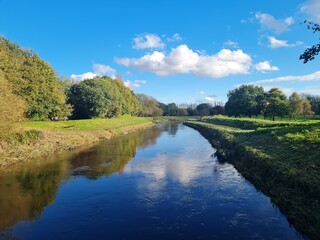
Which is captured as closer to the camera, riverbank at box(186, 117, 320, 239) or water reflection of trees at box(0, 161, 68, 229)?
riverbank at box(186, 117, 320, 239)

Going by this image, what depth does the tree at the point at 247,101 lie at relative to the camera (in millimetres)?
100125

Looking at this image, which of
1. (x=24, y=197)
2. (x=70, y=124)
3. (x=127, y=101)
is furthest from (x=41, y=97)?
(x=127, y=101)

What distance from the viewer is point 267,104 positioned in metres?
92.0

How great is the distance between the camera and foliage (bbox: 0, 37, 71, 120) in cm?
4269

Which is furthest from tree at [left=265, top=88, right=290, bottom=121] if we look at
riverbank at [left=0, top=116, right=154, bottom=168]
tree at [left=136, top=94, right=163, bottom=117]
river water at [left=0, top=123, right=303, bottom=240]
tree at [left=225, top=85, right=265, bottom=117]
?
tree at [left=136, top=94, right=163, bottom=117]

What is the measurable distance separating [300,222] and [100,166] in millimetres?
19781

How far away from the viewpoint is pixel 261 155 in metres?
24.4

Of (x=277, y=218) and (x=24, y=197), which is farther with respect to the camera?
(x=24, y=197)

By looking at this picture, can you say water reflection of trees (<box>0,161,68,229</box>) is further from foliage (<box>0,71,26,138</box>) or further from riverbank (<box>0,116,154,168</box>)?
foliage (<box>0,71,26,138</box>)

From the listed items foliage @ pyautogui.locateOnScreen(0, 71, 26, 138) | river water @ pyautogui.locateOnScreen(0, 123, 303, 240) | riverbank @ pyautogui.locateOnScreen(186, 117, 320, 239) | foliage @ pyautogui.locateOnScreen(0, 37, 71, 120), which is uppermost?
foliage @ pyautogui.locateOnScreen(0, 37, 71, 120)

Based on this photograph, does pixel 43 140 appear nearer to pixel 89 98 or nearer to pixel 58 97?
pixel 58 97

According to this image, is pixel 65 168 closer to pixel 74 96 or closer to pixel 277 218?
pixel 277 218

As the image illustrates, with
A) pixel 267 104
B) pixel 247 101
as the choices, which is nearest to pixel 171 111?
pixel 247 101

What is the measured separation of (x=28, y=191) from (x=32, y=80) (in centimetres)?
3277
